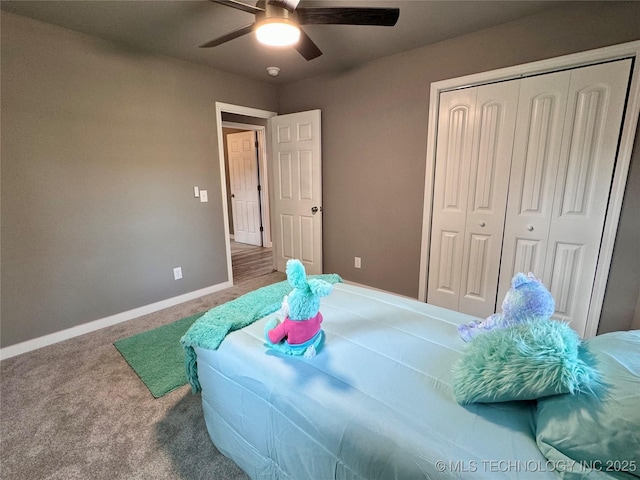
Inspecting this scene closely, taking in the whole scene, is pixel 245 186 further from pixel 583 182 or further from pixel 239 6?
pixel 583 182

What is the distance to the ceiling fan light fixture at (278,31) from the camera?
1.56 metres

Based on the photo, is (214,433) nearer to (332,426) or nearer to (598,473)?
(332,426)

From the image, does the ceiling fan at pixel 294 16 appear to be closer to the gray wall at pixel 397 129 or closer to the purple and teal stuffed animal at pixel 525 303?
the gray wall at pixel 397 129

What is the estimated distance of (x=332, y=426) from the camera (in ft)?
3.00

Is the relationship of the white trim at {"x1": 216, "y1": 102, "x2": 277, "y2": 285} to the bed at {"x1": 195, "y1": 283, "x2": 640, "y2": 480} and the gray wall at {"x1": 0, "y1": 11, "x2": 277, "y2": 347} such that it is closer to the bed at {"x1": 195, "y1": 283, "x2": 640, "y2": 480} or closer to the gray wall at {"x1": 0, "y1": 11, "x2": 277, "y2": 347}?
the gray wall at {"x1": 0, "y1": 11, "x2": 277, "y2": 347}

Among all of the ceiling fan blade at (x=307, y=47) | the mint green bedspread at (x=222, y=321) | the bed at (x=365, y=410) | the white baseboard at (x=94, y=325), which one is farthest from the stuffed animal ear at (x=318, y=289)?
the white baseboard at (x=94, y=325)

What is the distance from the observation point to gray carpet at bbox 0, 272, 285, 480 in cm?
136

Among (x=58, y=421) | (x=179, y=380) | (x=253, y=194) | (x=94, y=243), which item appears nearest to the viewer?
(x=58, y=421)

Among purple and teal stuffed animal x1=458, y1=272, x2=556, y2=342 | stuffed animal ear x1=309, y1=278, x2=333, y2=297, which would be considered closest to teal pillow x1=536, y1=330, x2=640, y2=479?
purple and teal stuffed animal x1=458, y1=272, x2=556, y2=342

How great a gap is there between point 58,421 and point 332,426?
171 cm

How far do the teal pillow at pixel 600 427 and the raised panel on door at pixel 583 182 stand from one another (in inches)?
68.2

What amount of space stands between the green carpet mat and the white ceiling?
8.04 ft

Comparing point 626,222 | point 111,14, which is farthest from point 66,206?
point 626,222

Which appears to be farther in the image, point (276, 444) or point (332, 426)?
point (276, 444)
